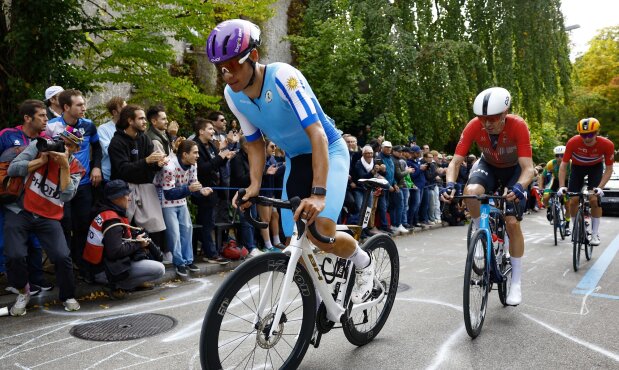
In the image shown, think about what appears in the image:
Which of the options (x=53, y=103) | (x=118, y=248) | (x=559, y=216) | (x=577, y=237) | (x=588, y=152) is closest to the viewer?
(x=118, y=248)

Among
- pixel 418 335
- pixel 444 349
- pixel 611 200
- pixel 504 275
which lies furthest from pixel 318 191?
pixel 611 200

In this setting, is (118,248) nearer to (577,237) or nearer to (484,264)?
(484,264)

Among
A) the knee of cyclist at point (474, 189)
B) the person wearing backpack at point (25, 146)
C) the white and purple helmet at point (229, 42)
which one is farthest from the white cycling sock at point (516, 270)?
the person wearing backpack at point (25, 146)

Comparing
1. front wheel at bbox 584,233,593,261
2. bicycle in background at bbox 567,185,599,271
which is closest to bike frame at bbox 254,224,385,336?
bicycle in background at bbox 567,185,599,271

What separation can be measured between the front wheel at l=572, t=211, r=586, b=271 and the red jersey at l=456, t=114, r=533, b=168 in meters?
2.82

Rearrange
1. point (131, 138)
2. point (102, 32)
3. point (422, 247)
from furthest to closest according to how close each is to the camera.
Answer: point (422, 247)
point (102, 32)
point (131, 138)

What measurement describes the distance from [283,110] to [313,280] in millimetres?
1133

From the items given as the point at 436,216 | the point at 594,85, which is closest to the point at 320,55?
the point at 436,216

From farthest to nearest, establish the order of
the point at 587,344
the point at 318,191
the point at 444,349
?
1. the point at 587,344
2. the point at 444,349
3. the point at 318,191

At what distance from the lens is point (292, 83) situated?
10.2ft

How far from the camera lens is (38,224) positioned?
16.9 feet

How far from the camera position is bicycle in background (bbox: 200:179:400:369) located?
9.31 feet

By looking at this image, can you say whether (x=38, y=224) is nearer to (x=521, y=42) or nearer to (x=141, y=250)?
(x=141, y=250)

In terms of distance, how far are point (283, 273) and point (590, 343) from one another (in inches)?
110
